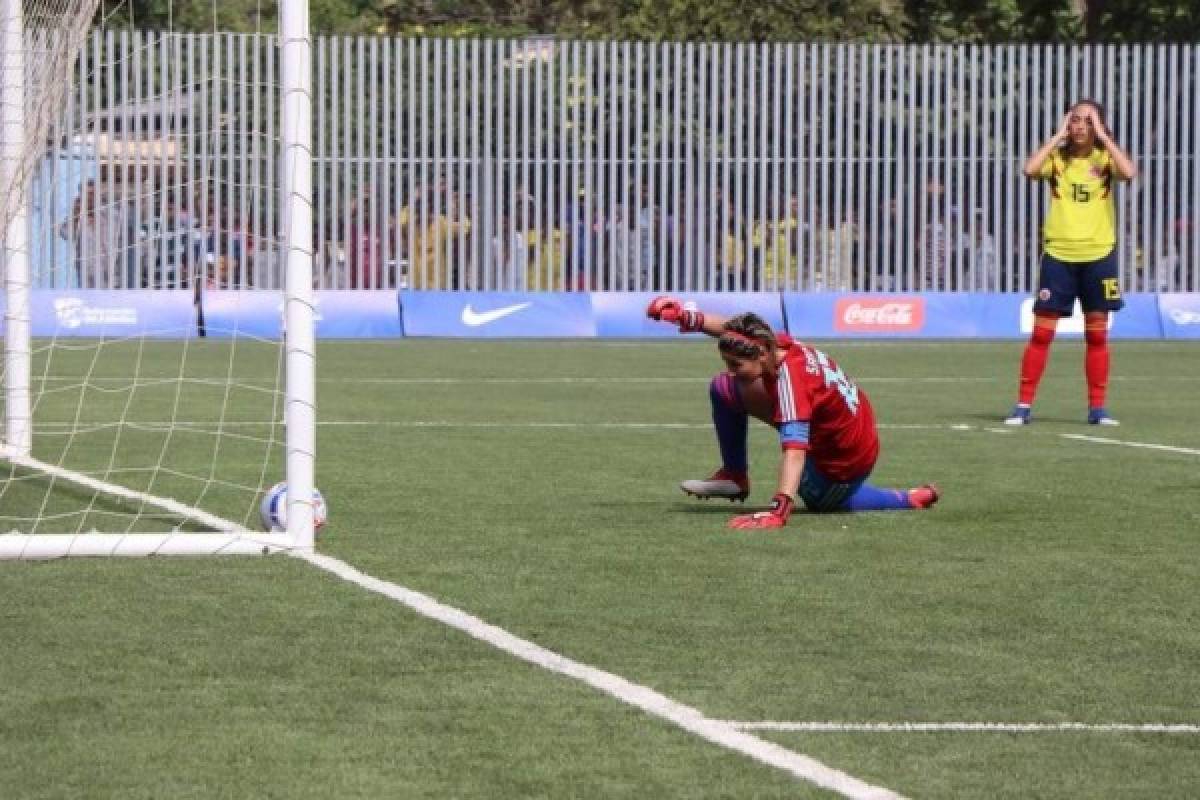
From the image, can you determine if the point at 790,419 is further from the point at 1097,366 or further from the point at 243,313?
the point at 243,313

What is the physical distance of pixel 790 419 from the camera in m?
9.81

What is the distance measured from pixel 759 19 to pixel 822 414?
37.8 meters

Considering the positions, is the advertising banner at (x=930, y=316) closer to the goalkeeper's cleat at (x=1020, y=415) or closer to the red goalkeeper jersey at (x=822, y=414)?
the goalkeeper's cleat at (x=1020, y=415)

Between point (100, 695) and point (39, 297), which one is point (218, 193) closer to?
point (39, 297)

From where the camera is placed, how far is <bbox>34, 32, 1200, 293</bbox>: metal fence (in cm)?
3550

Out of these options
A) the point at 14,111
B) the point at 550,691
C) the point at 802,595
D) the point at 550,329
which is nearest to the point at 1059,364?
the point at 550,329

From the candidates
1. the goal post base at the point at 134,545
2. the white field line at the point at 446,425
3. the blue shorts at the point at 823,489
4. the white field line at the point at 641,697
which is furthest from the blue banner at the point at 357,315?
the white field line at the point at 641,697

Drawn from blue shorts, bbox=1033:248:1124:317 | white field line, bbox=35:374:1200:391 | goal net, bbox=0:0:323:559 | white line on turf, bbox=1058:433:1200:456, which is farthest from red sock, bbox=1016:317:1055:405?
white field line, bbox=35:374:1200:391

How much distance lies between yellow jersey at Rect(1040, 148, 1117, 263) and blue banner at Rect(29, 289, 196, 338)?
583 inches

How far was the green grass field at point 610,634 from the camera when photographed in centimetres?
552

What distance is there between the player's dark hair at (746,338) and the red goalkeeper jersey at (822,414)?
158 millimetres

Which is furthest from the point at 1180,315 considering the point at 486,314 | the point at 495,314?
the point at 486,314

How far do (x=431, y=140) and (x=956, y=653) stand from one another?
29330 mm

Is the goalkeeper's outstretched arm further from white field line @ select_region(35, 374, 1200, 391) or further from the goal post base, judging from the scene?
white field line @ select_region(35, 374, 1200, 391)
